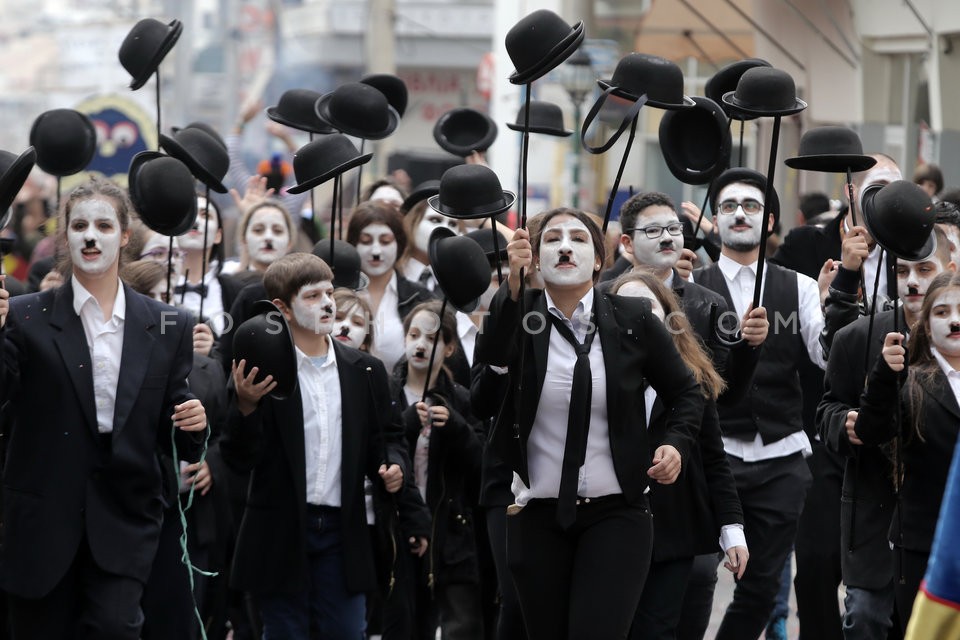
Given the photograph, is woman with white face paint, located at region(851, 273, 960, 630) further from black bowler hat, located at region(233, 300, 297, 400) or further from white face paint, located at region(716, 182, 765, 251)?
black bowler hat, located at region(233, 300, 297, 400)

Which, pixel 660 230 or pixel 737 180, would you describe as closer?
pixel 660 230

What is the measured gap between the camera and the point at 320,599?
7.37 meters

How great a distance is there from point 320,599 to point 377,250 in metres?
2.48

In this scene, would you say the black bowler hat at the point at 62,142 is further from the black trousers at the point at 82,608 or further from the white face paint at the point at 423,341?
the black trousers at the point at 82,608

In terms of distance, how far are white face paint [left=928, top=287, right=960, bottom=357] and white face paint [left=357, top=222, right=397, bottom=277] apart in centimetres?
343

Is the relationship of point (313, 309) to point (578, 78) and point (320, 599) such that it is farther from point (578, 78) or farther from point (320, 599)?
point (578, 78)

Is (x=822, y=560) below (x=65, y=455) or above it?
below

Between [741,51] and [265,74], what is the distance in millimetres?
26311

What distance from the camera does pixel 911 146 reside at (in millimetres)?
16891

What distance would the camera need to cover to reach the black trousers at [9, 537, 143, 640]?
6539 mm

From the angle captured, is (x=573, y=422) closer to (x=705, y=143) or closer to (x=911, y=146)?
(x=705, y=143)

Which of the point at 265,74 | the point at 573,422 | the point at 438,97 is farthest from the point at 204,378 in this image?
the point at 438,97

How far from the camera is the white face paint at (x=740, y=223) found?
842 centimetres

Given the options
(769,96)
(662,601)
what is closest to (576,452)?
(662,601)
